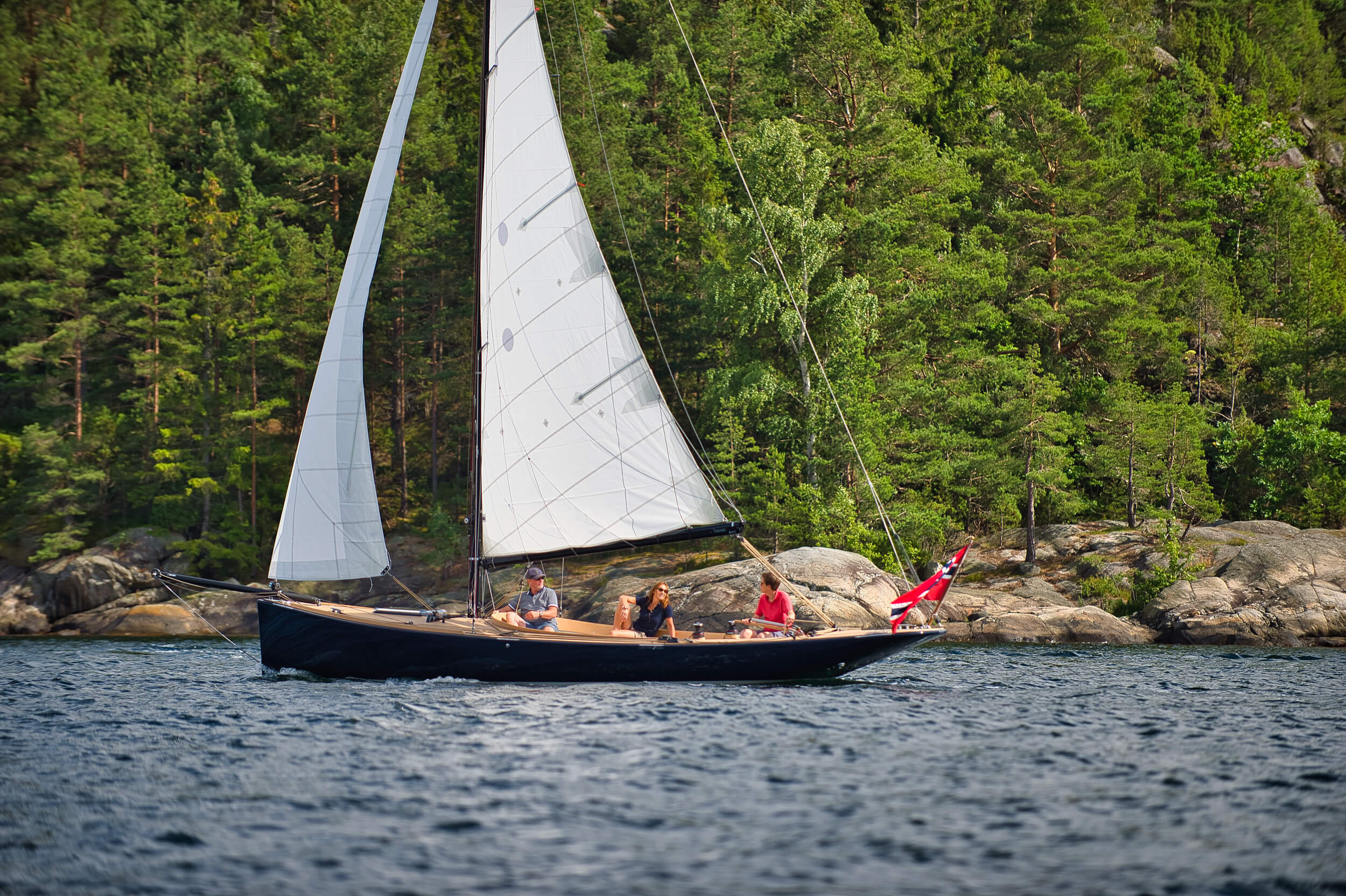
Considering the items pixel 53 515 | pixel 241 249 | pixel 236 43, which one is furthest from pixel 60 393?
pixel 236 43

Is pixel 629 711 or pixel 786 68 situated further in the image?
pixel 786 68

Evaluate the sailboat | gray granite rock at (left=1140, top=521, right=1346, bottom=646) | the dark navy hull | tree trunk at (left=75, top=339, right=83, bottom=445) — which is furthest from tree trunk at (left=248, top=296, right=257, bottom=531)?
gray granite rock at (left=1140, top=521, right=1346, bottom=646)

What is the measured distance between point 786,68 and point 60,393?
3574 centimetres

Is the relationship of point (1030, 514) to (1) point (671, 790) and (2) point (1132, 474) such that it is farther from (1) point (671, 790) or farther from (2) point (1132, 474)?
(1) point (671, 790)

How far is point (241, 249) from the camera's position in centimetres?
5066

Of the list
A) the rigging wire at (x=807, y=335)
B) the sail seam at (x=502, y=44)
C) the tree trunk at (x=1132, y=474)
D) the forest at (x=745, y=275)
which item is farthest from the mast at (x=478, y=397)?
the tree trunk at (x=1132, y=474)

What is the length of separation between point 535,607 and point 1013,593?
2247 centimetres

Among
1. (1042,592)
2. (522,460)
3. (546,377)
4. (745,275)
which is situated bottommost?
(1042,592)

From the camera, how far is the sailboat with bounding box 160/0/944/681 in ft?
62.3

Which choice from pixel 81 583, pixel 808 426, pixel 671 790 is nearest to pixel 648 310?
pixel 671 790

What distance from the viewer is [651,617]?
19734 mm

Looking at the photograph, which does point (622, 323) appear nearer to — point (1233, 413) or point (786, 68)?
point (786, 68)

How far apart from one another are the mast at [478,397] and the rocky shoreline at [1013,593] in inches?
540

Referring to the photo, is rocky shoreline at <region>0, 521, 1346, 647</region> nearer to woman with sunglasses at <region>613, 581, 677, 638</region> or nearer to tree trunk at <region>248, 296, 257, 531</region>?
tree trunk at <region>248, 296, 257, 531</region>
